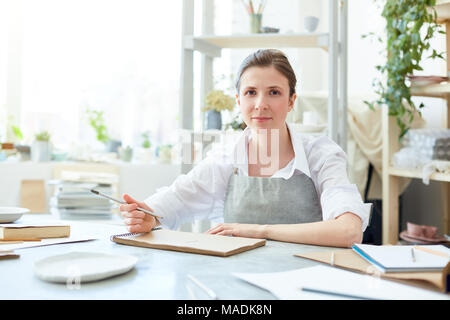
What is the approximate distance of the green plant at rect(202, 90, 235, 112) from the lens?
8.39 ft

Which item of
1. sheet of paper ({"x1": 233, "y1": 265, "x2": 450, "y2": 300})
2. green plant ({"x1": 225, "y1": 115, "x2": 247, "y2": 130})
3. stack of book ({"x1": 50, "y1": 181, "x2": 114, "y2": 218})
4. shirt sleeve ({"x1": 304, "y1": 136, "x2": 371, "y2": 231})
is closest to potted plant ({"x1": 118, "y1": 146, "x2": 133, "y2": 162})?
stack of book ({"x1": 50, "y1": 181, "x2": 114, "y2": 218})

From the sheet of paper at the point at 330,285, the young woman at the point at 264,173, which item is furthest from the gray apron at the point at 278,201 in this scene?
the sheet of paper at the point at 330,285

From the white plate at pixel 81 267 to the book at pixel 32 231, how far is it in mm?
320

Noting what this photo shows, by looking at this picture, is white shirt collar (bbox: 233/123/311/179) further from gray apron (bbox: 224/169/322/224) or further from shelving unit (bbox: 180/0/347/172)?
shelving unit (bbox: 180/0/347/172)

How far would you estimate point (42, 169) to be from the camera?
114 inches

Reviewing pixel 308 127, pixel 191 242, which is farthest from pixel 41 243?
pixel 308 127

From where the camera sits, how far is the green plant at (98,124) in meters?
3.37

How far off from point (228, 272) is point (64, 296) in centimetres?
29

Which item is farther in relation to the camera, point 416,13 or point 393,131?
point 393,131

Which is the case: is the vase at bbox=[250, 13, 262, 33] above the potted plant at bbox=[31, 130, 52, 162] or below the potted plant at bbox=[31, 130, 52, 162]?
above

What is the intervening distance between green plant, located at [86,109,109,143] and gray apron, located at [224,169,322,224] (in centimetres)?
204

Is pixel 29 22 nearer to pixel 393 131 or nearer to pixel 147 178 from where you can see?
pixel 147 178

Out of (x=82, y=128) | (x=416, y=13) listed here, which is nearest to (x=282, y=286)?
(x=416, y=13)

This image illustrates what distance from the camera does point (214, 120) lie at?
258cm
